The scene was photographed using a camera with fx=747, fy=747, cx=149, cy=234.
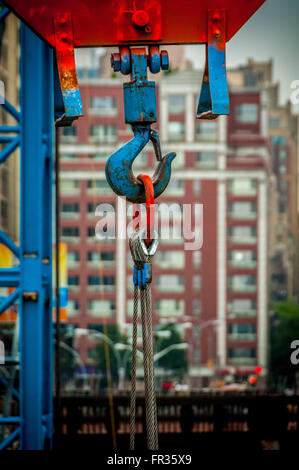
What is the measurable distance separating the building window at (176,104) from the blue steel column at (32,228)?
50355 millimetres

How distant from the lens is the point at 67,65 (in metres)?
2.82

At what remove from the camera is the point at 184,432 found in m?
7.55

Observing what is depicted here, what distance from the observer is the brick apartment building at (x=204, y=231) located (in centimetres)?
5353

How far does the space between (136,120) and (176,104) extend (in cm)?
5424

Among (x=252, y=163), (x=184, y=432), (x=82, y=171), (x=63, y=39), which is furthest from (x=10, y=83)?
(x=63, y=39)

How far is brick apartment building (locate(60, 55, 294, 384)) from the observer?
53.5 metres

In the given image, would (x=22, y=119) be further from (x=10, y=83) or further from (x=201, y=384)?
(x=201, y=384)

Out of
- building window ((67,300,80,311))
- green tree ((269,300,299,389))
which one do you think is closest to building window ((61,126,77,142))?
building window ((67,300,80,311))

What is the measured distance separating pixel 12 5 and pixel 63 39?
0.22 metres

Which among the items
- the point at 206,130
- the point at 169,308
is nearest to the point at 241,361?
the point at 169,308

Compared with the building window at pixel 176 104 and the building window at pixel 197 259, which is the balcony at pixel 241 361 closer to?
the building window at pixel 197 259

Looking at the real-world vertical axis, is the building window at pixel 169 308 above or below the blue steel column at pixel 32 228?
below

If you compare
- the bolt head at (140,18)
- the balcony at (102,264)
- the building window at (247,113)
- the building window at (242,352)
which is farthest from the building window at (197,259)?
the bolt head at (140,18)

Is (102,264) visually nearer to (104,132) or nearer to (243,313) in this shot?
(104,132)
